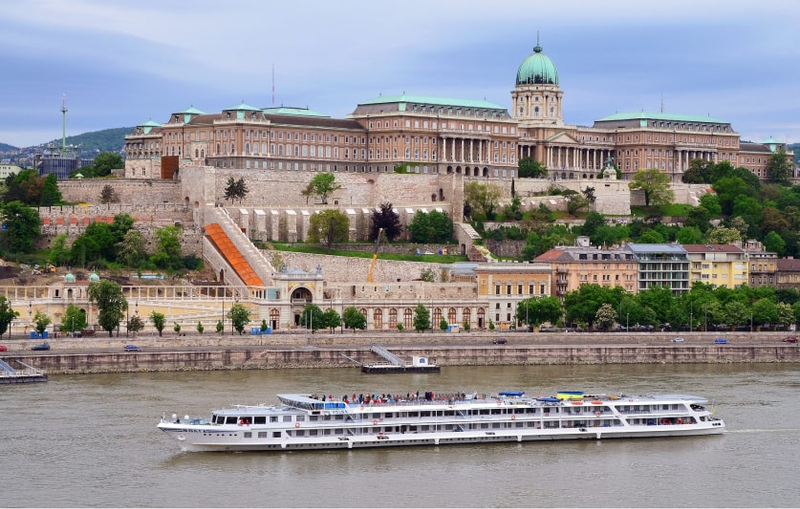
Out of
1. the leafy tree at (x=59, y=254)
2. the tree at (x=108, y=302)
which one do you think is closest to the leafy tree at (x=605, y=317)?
the tree at (x=108, y=302)

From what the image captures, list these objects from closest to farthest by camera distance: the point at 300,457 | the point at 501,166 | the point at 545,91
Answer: the point at 300,457 < the point at 501,166 < the point at 545,91

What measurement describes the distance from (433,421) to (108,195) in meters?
53.4

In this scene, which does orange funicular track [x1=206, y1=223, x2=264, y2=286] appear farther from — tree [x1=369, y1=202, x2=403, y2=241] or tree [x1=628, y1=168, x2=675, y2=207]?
tree [x1=628, y1=168, x2=675, y2=207]

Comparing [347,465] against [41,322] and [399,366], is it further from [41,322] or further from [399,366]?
[41,322]

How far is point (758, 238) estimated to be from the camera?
12631 centimetres

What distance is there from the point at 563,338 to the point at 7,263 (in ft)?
105

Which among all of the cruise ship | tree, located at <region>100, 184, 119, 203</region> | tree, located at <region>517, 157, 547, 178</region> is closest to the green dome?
tree, located at <region>517, 157, 547, 178</region>

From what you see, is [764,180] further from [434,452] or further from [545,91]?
[434,452]

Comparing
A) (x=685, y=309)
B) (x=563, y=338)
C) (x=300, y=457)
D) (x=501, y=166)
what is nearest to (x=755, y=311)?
(x=685, y=309)

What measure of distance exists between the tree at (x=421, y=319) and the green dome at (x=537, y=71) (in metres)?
53.1

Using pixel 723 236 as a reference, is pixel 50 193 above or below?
above

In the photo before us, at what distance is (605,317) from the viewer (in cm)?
9775

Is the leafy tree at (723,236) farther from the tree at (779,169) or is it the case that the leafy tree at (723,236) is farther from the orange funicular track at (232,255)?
the tree at (779,169)

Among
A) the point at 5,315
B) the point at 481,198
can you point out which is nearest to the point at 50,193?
the point at 5,315
